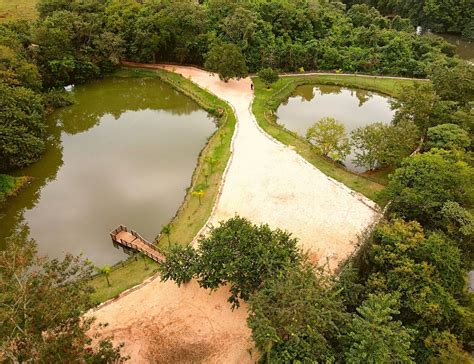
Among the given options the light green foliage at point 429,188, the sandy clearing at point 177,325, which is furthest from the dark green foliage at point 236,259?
the light green foliage at point 429,188

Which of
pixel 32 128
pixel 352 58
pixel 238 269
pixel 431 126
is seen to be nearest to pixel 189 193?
pixel 238 269

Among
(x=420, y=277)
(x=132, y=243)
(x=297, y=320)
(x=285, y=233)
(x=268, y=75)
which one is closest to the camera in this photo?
(x=297, y=320)

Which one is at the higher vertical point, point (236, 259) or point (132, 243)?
point (236, 259)

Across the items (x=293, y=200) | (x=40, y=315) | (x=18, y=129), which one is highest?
(x=40, y=315)

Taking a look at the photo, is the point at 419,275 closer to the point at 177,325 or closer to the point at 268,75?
the point at 177,325

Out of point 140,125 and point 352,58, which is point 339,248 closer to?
point 140,125

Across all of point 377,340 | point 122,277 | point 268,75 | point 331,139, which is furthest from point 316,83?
point 377,340

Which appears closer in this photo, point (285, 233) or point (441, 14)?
point (285, 233)

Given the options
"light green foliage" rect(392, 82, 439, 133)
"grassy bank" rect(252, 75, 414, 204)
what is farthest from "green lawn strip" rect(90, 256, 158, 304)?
"light green foliage" rect(392, 82, 439, 133)
